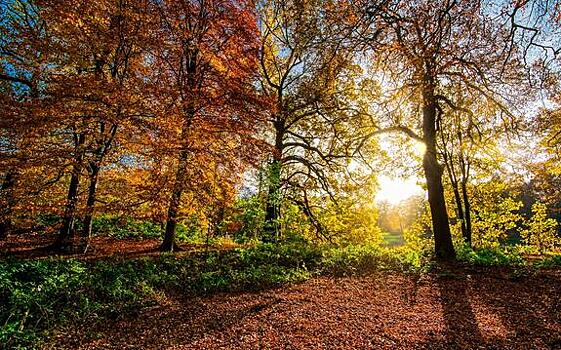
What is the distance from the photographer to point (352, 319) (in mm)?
5367

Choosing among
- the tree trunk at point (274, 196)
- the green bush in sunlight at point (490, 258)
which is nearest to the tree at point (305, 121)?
the tree trunk at point (274, 196)

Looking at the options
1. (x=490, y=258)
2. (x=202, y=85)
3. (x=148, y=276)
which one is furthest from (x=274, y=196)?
(x=490, y=258)

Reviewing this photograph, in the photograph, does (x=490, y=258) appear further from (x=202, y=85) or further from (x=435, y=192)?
(x=202, y=85)

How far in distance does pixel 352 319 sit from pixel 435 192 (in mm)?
6095

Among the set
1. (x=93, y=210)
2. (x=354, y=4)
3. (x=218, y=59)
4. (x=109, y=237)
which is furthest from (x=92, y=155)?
(x=109, y=237)

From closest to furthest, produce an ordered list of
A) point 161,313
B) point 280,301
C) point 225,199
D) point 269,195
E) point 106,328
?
point 106,328, point 161,313, point 280,301, point 225,199, point 269,195

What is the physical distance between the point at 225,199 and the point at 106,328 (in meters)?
4.18

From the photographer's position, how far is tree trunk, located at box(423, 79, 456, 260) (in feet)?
31.6

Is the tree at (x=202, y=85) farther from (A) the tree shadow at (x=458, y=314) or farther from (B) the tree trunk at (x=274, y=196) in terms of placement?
(A) the tree shadow at (x=458, y=314)

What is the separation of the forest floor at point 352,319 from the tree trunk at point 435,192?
2072 millimetres

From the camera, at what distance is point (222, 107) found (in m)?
8.17

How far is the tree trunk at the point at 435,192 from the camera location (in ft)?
31.6

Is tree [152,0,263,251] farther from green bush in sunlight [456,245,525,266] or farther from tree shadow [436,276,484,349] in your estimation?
green bush in sunlight [456,245,525,266]

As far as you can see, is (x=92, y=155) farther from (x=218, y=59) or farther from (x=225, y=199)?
(x=218, y=59)
